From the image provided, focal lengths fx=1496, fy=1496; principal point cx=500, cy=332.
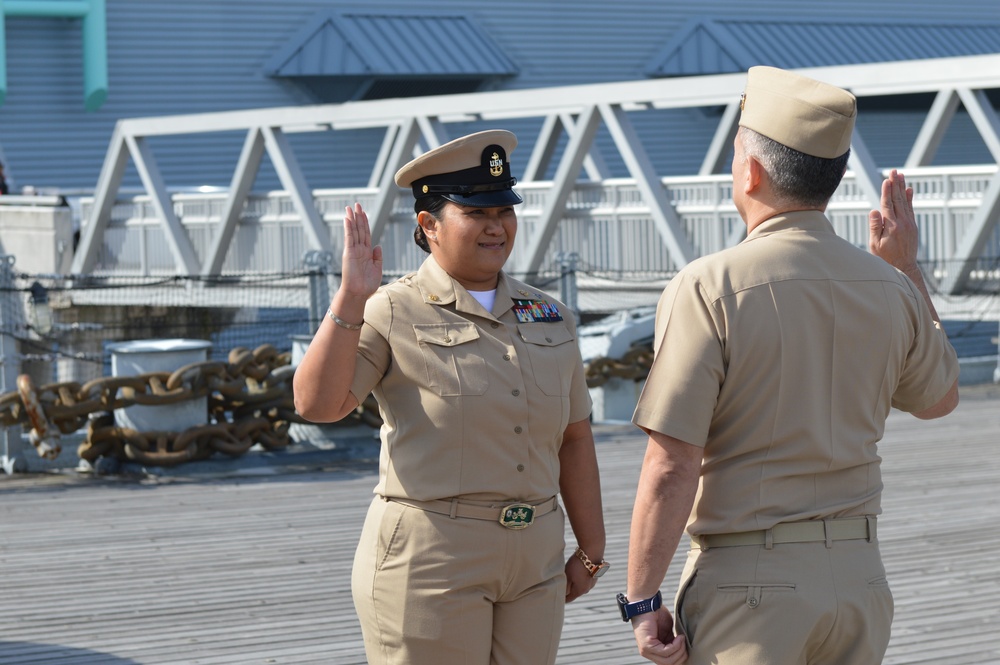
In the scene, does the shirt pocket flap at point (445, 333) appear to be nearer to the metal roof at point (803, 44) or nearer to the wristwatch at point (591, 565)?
the wristwatch at point (591, 565)

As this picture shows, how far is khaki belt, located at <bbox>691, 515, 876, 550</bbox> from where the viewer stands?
2553 mm

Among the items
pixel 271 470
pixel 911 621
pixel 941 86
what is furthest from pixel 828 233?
pixel 941 86

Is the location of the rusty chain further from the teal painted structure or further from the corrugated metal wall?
the corrugated metal wall

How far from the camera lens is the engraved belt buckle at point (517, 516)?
2.93 meters

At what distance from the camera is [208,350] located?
9.43 metres

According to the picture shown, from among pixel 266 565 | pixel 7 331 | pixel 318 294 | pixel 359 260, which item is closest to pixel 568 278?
pixel 318 294

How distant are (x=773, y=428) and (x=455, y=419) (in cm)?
68

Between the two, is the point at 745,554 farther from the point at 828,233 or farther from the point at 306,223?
the point at 306,223

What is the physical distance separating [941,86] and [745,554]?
34.7 ft

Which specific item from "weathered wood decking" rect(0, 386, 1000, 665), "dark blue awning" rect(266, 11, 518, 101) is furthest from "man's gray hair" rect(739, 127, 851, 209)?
"dark blue awning" rect(266, 11, 518, 101)

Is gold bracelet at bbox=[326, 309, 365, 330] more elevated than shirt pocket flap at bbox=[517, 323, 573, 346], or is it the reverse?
A: gold bracelet at bbox=[326, 309, 365, 330]

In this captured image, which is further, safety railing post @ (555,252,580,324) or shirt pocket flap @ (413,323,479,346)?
safety railing post @ (555,252,580,324)

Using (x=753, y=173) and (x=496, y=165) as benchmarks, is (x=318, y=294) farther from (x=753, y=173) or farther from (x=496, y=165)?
(x=753, y=173)

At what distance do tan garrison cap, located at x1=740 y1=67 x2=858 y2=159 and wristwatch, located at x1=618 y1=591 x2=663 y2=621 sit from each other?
2.70 feet
